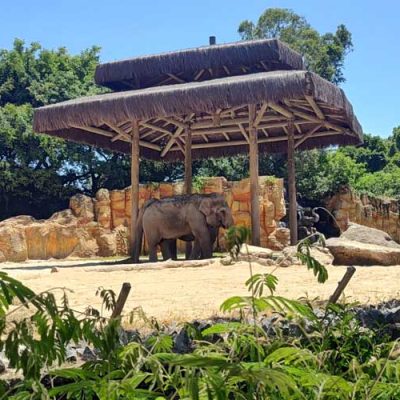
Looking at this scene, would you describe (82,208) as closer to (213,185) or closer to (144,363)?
(213,185)

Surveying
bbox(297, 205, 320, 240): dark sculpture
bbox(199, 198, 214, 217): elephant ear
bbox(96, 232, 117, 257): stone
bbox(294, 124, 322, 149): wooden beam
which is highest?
bbox(294, 124, 322, 149): wooden beam

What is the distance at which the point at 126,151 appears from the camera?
1652 centimetres

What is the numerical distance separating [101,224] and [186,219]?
7203 millimetres

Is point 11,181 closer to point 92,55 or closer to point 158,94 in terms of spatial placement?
point 92,55

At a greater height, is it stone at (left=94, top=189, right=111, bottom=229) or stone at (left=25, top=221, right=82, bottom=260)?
A: stone at (left=94, top=189, right=111, bottom=229)

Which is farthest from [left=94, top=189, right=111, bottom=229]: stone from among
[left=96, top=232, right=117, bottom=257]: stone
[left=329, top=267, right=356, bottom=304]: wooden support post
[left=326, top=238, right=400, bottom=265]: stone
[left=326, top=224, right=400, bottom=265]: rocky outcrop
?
[left=329, top=267, right=356, bottom=304]: wooden support post

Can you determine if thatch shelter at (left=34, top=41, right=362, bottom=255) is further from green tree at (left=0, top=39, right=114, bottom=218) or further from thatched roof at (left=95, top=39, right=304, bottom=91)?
green tree at (left=0, top=39, right=114, bottom=218)

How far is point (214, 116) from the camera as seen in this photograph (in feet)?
44.8

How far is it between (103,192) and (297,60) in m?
7.00

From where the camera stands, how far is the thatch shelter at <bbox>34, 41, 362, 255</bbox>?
37.0 ft

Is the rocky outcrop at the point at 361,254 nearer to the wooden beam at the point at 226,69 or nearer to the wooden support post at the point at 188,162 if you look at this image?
the wooden support post at the point at 188,162

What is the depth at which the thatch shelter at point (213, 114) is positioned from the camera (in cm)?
1127

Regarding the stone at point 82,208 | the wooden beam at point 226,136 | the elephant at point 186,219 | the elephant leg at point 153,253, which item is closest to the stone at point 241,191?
the wooden beam at point 226,136

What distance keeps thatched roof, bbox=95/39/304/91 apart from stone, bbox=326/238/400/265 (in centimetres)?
541
